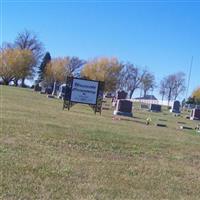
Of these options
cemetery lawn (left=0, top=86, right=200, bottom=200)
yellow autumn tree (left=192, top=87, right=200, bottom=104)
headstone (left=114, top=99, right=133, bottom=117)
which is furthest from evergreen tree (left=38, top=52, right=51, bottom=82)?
cemetery lawn (left=0, top=86, right=200, bottom=200)

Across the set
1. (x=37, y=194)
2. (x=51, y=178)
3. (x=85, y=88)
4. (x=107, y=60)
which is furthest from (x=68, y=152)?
(x=107, y=60)

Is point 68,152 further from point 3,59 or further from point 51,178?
point 3,59

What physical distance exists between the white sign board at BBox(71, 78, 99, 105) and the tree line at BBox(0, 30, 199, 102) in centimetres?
5966

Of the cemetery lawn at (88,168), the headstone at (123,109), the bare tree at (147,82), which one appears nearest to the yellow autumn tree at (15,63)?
the bare tree at (147,82)

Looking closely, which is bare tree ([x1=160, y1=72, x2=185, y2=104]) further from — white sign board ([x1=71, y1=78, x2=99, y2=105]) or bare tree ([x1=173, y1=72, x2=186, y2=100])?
white sign board ([x1=71, y1=78, x2=99, y2=105])

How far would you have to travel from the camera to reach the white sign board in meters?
27.7

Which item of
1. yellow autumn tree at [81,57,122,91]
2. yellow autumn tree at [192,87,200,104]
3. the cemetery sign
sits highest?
yellow autumn tree at [81,57,122,91]

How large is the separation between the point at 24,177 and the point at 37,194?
852 millimetres

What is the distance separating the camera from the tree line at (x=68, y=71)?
323ft

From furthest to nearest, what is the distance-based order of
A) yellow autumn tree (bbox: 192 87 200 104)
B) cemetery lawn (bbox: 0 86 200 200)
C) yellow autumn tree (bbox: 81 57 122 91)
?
1. yellow autumn tree (bbox: 192 87 200 104)
2. yellow autumn tree (bbox: 81 57 122 91)
3. cemetery lawn (bbox: 0 86 200 200)

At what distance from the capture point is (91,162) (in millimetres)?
9367

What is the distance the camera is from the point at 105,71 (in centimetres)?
10550

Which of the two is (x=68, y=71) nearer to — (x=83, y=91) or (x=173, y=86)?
(x=173, y=86)

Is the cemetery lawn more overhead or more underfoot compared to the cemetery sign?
more underfoot
